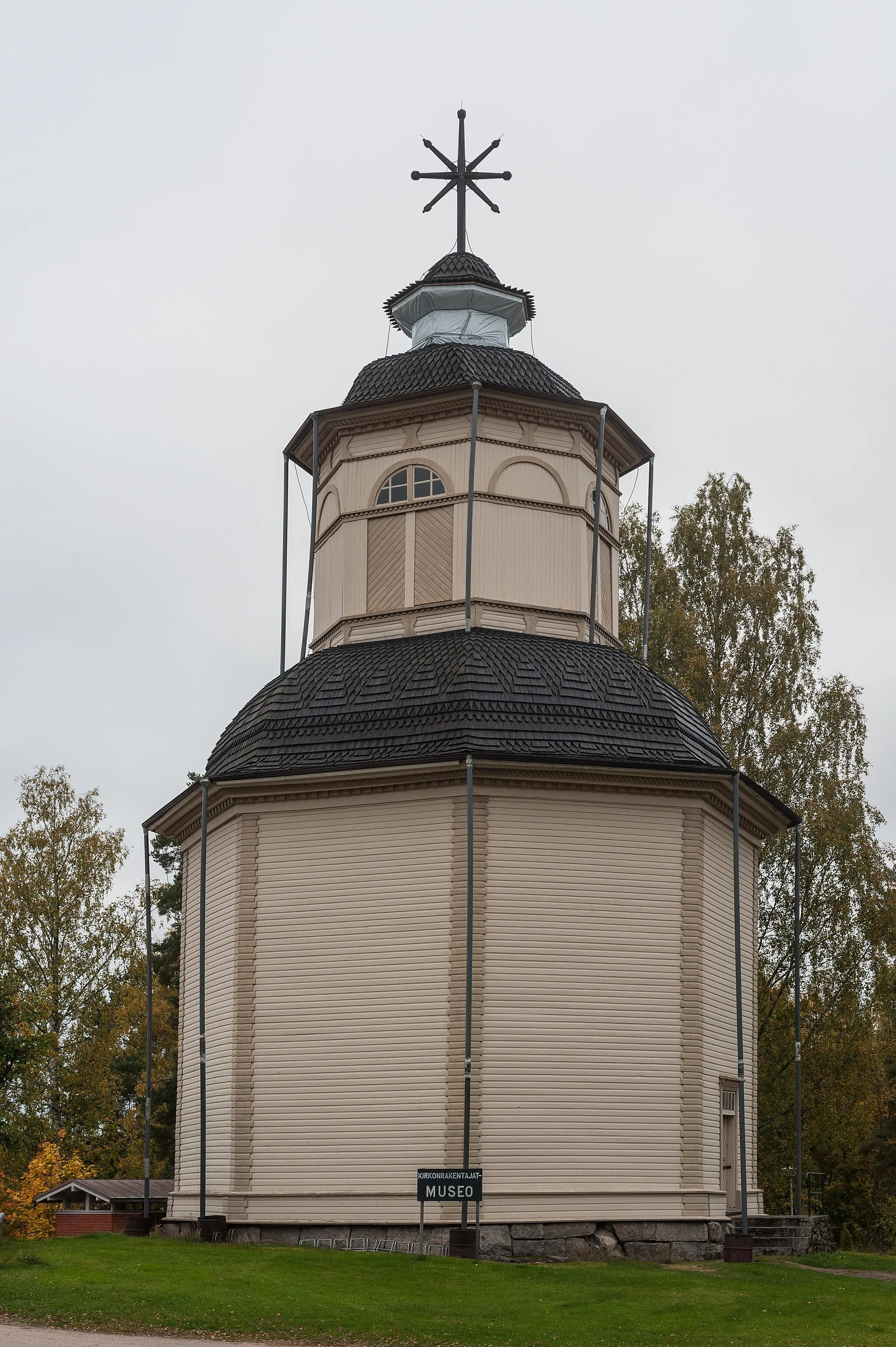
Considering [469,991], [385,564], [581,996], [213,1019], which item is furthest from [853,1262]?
[385,564]

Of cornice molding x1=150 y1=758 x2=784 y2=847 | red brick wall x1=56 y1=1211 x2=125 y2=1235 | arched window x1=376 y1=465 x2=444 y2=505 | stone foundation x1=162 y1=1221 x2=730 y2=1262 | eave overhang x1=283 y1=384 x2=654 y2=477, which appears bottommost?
red brick wall x1=56 y1=1211 x2=125 y2=1235

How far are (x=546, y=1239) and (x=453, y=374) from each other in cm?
1232

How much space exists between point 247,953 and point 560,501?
323 inches

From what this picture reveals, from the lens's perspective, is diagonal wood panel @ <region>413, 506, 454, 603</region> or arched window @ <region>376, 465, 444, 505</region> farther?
arched window @ <region>376, 465, 444, 505</region>

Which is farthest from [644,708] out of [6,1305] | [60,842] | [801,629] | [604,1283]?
[60,842]

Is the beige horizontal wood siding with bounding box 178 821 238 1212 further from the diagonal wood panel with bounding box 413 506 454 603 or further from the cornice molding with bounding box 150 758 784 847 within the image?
the diagonal wood panel with bounding box 413 506 454 603

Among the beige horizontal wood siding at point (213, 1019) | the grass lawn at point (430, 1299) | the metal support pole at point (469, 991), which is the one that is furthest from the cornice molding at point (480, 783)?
the grass lawn at point (430, 1299)

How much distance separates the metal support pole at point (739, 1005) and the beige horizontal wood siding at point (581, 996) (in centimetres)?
76

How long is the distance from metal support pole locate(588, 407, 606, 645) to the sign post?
8.14 meters

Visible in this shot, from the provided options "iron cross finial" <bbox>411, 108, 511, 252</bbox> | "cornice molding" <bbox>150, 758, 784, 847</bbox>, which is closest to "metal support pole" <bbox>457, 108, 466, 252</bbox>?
"iron cross finial" <bbox>411, 108, 511, 252</bbox>

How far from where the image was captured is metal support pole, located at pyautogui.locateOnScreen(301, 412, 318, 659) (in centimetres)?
2417

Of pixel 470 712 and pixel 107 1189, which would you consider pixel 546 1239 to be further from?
pixel 107 1189

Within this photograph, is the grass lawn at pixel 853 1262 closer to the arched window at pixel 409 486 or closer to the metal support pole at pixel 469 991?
the metal support pole at pixel 469 991

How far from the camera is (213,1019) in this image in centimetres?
2161
